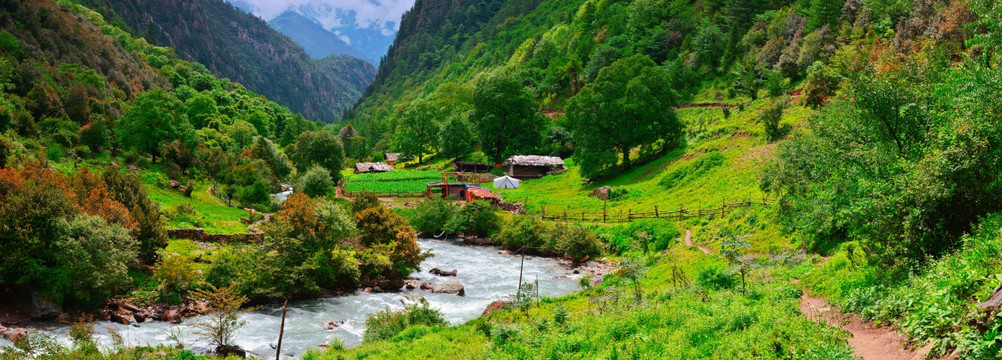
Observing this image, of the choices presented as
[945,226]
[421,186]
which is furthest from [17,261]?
[421,186]

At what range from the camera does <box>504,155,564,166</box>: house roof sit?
8100 cm

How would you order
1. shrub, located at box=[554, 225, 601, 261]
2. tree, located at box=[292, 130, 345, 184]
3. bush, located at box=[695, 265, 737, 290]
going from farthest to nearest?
tree, located at box=[292, 130, 345, 184] → shrub, located at box=[554, 225, 601, 261] → bush, located at box=[695, 265, 737, 290]

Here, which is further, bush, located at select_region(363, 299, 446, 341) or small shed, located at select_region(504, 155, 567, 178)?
small shed, located at select_region(504, 155, 567, 178)

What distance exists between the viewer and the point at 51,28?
8844 cm

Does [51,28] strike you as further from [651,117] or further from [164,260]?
[651,117]

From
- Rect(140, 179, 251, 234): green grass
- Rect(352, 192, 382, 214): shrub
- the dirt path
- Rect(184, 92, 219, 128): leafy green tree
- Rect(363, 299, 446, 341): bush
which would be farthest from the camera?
Rect(184, 92, 219, 128): leafy green tree

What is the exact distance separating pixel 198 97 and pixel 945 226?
11639cm

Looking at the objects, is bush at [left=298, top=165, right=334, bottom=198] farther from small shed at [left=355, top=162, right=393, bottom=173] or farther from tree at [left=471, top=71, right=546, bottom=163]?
small shed at [left=355, top=162, right=393, bottom=173]

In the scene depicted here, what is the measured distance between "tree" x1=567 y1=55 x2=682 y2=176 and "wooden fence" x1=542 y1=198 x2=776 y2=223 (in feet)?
44.6

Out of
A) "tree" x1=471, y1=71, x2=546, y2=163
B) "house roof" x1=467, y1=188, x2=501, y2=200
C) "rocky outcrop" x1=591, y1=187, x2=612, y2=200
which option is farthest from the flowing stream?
"tree" x1=471, y1=71, x2=546, y2=163

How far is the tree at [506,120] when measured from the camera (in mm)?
89250

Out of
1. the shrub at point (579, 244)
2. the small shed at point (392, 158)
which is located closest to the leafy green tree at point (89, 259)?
the shrub at point (579, 244)

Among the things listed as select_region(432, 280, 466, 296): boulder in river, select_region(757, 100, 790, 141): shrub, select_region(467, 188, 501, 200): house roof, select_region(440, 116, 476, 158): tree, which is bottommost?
select_region(432, 280, 466, 296): boulder in river

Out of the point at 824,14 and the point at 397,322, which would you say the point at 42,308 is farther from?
the point at 824,14
